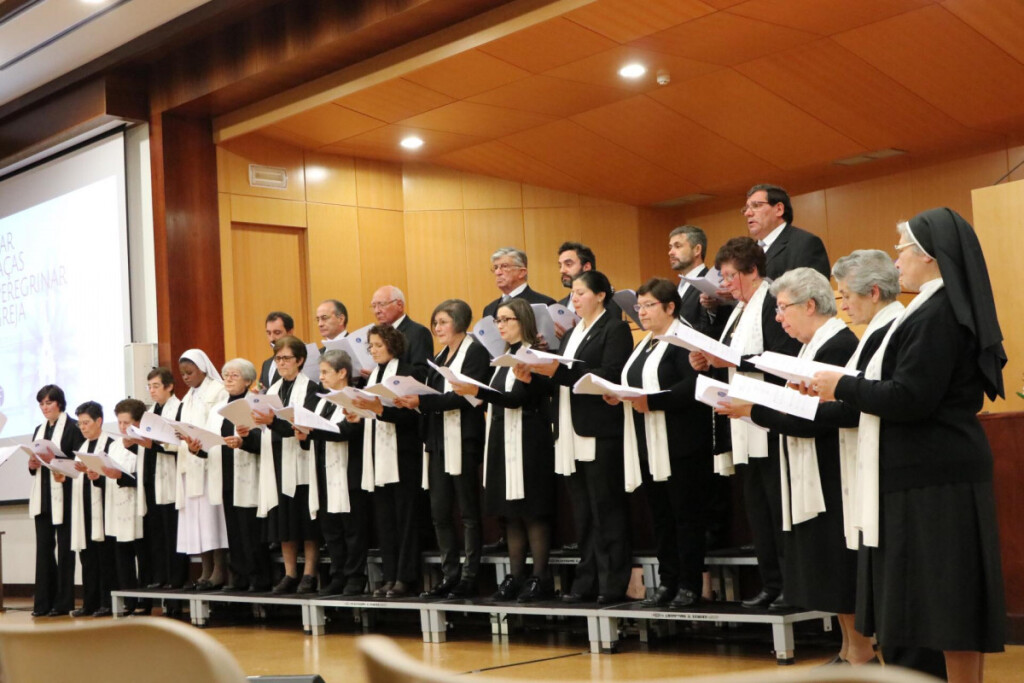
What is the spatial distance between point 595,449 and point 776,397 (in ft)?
5.27

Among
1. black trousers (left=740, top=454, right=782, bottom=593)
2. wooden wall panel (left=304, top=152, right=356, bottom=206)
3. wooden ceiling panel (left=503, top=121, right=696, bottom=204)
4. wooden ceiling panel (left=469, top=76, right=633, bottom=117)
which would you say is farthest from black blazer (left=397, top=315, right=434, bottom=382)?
wooden wall panel (left=304, top=152, right=356, bottom=206)

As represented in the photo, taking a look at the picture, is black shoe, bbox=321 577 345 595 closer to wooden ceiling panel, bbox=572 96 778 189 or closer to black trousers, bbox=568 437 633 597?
black trousers, bbox=568 437 633 597

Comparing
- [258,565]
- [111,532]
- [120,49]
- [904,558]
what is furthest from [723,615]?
[120,49]

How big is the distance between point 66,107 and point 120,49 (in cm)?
98

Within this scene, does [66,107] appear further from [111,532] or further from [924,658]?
[924,658]

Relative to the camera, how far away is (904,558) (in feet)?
10.0

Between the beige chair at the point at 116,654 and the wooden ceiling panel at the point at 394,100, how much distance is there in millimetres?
7153

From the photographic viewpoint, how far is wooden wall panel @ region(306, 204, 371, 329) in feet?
31.9

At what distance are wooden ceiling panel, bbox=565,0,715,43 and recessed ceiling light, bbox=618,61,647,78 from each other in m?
0.66

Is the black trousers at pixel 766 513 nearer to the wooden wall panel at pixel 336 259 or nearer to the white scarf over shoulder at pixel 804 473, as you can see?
the white scarf over shoulder at pixel 804 473

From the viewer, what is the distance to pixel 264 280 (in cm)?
944

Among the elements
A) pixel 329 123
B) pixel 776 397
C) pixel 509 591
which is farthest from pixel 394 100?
pixel 776 397

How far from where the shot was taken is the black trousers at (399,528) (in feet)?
19.6

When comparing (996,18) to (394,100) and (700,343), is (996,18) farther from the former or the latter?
(700,343)
